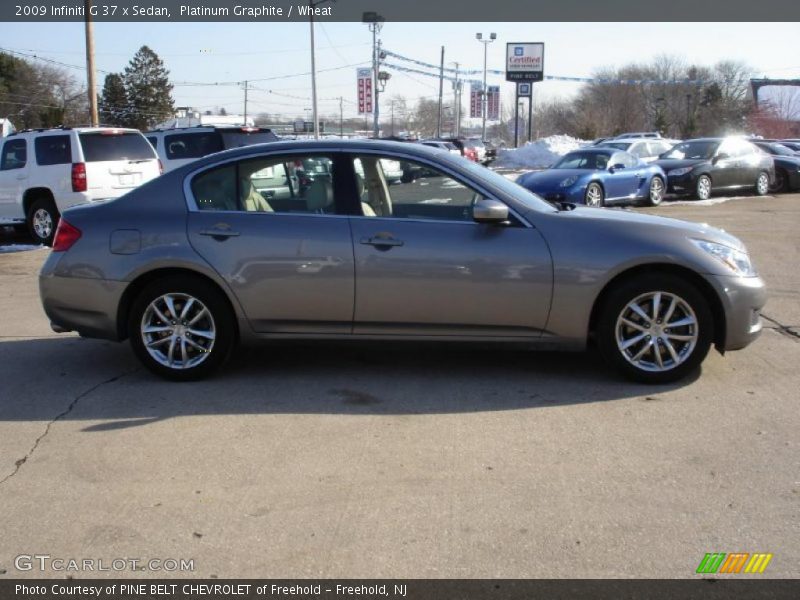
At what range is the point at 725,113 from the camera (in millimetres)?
72938

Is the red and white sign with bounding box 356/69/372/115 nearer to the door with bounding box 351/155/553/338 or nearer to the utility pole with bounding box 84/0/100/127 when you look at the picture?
the utility pole with bounding box 84/0/100/127

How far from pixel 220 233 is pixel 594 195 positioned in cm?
1325

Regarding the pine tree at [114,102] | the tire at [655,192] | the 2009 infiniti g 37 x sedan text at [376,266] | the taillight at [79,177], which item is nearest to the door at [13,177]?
the taillight at [79,177]

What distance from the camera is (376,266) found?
5340mm

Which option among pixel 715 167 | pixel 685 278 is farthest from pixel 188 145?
pixel 715 167

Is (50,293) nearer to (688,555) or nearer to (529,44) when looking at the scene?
(688,555)

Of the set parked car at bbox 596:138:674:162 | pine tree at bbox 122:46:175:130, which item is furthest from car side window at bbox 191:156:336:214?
pine tree at bbox 122:46:175:130

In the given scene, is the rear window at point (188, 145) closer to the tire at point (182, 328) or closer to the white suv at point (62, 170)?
the white suv at point (62, 170)

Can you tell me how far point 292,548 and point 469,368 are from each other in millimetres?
2691

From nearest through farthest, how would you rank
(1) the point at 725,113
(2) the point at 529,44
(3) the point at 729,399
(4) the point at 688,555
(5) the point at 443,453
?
(4) the point at 688,555 → (5) the point at 443,453 → (3) the point at 729,399 → (2) the point at 529,44 → (1) the point at 725,113

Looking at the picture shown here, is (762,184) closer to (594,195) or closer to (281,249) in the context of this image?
(594,195)

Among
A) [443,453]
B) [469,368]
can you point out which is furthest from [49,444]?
[469,368]

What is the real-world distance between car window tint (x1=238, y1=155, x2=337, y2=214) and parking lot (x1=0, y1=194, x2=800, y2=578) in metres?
1.07

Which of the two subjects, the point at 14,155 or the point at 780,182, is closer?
the point at 14,155
